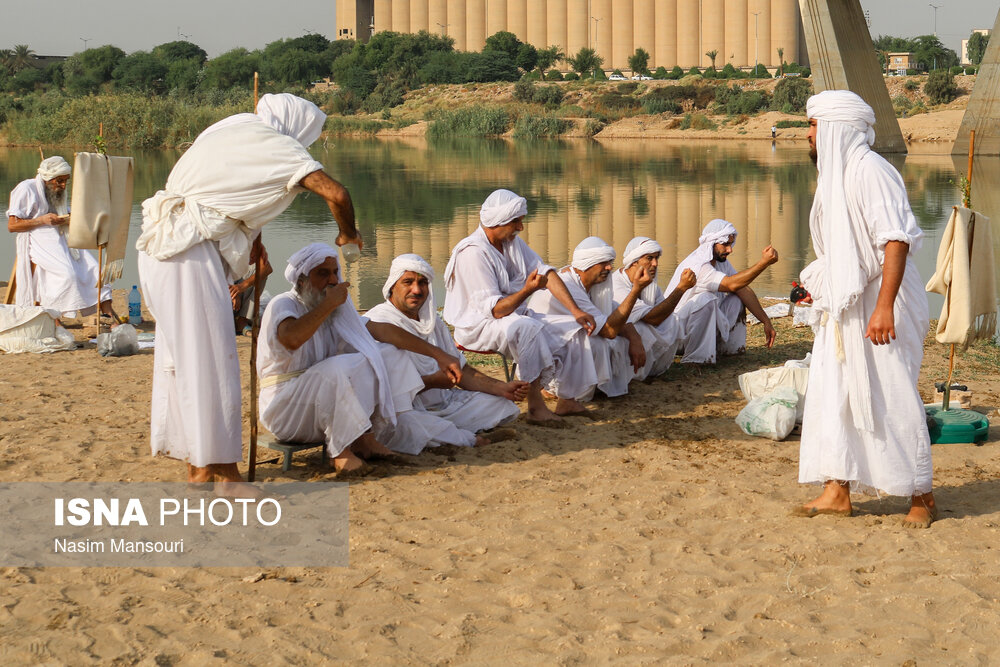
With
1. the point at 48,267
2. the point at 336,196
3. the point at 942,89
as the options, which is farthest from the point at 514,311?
the point at 942,89

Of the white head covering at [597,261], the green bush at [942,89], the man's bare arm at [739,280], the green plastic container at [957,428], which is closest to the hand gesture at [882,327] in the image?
the green plastic container at [957,428]

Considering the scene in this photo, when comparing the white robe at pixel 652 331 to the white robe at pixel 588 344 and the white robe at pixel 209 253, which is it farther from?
the white robe at pixel 209 253


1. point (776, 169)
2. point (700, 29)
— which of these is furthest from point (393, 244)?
point (700, 29)

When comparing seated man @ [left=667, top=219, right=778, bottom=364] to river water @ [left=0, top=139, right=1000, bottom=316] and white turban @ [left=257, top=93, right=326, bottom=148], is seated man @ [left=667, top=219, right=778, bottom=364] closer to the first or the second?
river water @ [left=0, top=139, right=1000, bottom=316]

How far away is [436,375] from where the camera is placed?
218 inches

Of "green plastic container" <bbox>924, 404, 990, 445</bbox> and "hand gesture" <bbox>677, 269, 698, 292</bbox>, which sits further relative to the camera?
"hand gesture" <bbox>677, 269, 698, 292</bbox>

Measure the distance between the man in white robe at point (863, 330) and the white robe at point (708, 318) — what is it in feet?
9.88

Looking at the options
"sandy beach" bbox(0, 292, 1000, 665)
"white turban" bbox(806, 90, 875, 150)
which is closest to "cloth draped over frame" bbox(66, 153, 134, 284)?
"sandy beach" bbox(0, 292, 1000, 665)

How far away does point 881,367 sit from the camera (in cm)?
430

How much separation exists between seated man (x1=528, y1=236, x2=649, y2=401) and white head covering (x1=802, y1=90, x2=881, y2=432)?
2096 mm

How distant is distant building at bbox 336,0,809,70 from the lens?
83500 mm

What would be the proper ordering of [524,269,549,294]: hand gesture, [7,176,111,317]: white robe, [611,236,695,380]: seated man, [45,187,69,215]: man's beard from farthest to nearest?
[45,187,69,215]: man's beard < [7,176,111,317]: white robe < [611,236,695,380]: seated man < [524,269,549,294]: hand gesture

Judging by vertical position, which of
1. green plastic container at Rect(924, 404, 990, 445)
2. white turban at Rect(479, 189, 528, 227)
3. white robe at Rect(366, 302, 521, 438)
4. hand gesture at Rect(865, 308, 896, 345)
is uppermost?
white turban at Rect(479, 189, 528, 227)

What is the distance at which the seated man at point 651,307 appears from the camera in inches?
265
